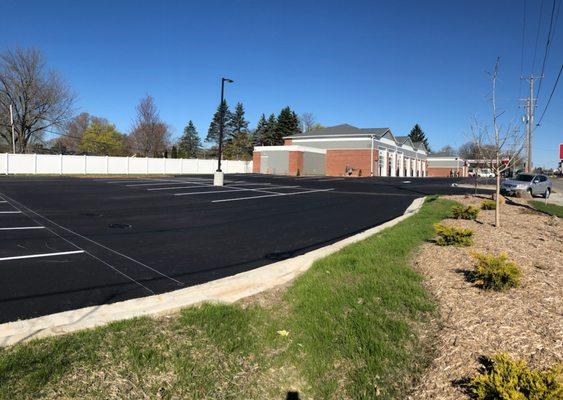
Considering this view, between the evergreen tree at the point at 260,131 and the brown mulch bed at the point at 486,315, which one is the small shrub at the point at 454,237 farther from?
the evergreen tree at the point at 260,131

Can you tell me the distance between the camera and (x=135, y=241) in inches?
352

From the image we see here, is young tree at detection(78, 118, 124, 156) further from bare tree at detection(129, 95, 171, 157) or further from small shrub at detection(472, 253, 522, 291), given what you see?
small shrub at detection(472, 253, 522, 291)

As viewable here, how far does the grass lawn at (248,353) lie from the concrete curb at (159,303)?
20cm

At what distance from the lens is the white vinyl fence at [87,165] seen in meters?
38.3

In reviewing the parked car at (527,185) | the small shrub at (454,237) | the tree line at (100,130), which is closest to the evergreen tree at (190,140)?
the tree line at (100,130)

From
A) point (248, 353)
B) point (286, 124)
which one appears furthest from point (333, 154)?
point (248, 353)

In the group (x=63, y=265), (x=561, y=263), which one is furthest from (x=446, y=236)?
(x=63, y=265)

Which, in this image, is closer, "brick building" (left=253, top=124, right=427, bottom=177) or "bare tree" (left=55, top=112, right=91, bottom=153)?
"brick building" (left=253, top=124, right=427, bottom=177)

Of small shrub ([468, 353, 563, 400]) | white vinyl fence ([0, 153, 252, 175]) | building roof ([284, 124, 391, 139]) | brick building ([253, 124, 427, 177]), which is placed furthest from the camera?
building roof ([284, 124, 391, 139])

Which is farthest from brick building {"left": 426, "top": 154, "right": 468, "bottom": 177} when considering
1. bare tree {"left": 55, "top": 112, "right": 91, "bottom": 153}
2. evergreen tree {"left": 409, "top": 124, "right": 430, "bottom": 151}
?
bare tree {"left": 55, "top": 112, "right": 91, "bottom": 153}

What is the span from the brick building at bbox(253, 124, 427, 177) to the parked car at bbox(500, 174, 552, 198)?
98.9 ft

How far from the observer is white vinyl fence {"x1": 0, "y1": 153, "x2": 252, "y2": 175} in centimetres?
3831

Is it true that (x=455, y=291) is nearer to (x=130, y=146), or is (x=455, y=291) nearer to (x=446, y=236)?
(x=446, y=236)

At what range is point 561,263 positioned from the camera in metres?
6.59
